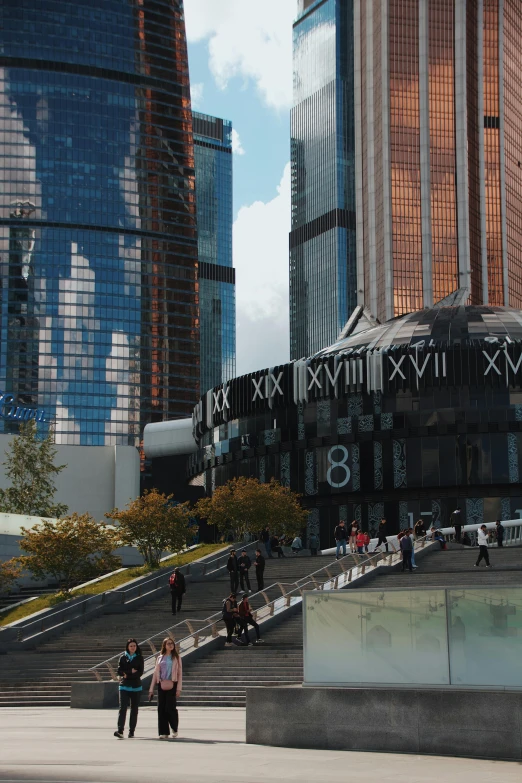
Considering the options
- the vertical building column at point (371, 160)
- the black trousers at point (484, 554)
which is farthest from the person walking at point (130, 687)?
the vertical building column at point (371, 160)

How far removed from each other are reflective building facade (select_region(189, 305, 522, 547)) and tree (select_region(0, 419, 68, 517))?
62.5 ft

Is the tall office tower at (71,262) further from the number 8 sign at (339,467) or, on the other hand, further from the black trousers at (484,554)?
the black trousers at (484,554)

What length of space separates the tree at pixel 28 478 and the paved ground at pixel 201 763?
65.1 m

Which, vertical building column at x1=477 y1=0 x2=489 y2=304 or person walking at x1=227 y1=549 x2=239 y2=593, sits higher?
vertical building column at x1=477 y1=0 x2=489 y2=304

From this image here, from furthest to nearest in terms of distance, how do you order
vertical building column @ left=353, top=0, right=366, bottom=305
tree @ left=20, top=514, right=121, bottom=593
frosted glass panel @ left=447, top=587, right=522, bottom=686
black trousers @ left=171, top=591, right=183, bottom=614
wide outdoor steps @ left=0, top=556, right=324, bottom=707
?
vertical building column @ left=353, top=0, right=366, bottom=305, tree @ left=20, top=514, right=121, bottom=593, black trousers @ left=171, top=591, right=183, bottom=614, wide outdoor steps @ left=0, top=556, right=324, bottom=707, frosted glass panel @ left=447, top=587, right=522, bottom=686

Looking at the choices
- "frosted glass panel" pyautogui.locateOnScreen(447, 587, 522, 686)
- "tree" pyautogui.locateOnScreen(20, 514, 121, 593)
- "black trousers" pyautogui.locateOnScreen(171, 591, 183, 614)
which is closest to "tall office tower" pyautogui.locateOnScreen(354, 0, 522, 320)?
"tree" pyautogui.locateOnScreen(20, 514, 121, 593)

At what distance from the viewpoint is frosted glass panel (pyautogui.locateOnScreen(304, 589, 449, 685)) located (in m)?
18.1

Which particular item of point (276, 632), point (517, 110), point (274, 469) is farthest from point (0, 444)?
point (517, 110)

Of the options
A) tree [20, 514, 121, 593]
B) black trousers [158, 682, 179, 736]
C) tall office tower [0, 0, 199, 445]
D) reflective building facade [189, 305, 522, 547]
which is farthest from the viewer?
tall office tower [0, 0, 199, 445]

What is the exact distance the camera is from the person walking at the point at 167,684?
19453 millimetres

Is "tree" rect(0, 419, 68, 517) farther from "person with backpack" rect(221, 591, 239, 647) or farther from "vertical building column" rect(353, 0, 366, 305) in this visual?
"vertical building column" rect(353, 0, 366, 305)

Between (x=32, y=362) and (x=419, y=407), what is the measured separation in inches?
5107

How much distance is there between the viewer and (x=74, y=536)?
158 ft

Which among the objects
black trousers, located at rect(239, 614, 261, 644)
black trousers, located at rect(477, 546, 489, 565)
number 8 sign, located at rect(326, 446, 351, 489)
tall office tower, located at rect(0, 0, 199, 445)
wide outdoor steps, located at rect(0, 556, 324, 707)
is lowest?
wide outdoor steps, located at rect(0, 556, 324, 707)
